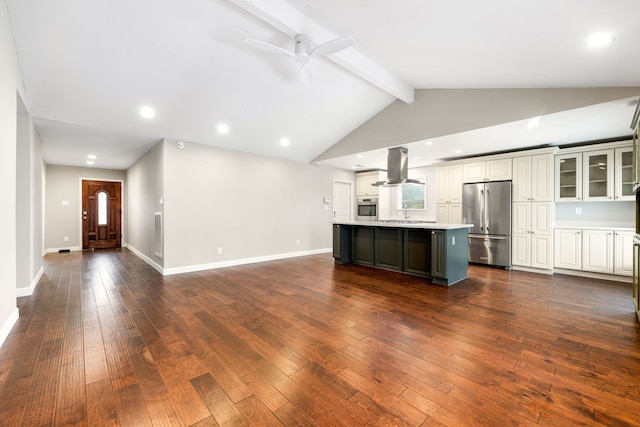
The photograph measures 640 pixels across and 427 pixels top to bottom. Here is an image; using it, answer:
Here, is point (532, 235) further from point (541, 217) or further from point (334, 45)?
point (334, 45)

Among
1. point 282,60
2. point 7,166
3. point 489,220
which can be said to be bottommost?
point 489,220

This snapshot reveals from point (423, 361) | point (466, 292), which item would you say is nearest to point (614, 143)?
point (466, 292)

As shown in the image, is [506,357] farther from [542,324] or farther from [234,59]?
[234,59]

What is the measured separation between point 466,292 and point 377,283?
126cm

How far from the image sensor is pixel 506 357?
2.18 m

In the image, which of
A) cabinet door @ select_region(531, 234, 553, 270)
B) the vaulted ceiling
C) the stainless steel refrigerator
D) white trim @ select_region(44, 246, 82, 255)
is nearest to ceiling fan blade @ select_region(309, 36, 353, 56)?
the vaulted ceiling

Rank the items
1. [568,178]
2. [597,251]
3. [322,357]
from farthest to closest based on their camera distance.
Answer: [568,178], [597,251], [322,357]

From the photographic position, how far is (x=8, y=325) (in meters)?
2.59

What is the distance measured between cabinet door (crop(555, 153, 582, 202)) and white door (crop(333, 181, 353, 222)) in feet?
16.1

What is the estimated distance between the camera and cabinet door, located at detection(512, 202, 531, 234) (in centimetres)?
532

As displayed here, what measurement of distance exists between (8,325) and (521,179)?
757 cm

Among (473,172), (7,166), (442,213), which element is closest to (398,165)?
(473,172)

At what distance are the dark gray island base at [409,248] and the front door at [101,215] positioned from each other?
7384mm

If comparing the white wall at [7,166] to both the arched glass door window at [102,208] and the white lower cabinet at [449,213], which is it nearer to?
the arched glass door window at [102,208]
